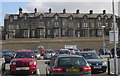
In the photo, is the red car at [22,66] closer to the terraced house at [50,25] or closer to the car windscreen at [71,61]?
the car windscreen at [71,61]

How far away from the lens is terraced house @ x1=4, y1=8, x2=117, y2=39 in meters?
79.9

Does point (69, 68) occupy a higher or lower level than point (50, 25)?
lower

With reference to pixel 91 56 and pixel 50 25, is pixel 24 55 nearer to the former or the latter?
pixel 91 56

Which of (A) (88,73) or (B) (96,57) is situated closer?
(A) (88,73)

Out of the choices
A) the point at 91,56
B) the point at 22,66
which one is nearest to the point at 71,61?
the point at 22,66

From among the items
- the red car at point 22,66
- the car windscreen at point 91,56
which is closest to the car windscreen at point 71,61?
the red car at point 22,66

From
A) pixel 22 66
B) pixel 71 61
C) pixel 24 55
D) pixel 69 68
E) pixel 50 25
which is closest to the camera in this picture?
pixel 69 68

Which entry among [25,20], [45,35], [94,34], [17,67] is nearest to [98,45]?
[94,34]

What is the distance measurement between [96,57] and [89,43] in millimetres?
47992

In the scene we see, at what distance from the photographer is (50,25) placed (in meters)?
80.3

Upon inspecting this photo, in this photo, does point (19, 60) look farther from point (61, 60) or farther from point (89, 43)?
point (89, 43)

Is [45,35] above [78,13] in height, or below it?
below

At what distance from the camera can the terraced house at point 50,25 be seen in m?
79.9

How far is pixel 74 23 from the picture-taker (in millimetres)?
81625
